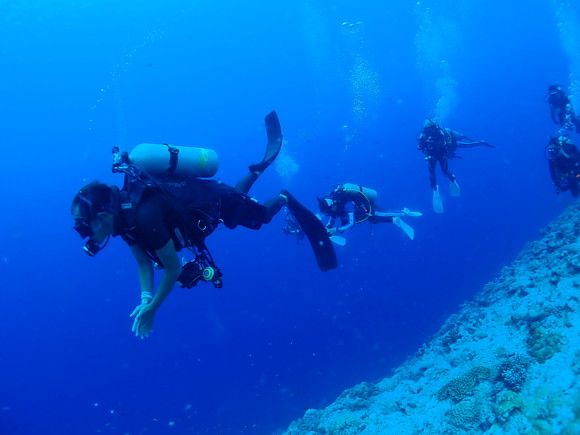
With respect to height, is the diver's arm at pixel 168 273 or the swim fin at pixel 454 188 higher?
the swim fin at pixel 454 188

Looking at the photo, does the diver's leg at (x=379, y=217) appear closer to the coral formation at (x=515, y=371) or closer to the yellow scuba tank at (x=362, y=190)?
the yellow scuba tank at (x=362, y=190)

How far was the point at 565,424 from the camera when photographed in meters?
4.12

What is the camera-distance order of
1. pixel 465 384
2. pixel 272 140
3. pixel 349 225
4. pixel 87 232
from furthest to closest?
pixel 349 225
pixel 272 140
pixel 465 384
pixel 87 232

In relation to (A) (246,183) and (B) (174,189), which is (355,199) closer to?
(A) (246,183)

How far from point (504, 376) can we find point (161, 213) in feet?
17.1

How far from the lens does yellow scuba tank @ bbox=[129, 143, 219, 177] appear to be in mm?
4320

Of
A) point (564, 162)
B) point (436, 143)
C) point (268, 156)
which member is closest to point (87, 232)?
point (268, 156)

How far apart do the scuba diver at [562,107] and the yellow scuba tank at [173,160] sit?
16.5 meters

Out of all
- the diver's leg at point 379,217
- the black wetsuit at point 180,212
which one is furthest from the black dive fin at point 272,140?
the diver's leg at point 379,217

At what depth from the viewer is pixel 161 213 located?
376cm

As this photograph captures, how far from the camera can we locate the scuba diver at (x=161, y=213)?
3504mm

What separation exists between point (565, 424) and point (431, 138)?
10590mm

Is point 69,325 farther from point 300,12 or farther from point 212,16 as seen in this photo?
point 300,12

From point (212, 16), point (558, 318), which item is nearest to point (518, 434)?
point (558, 318)
